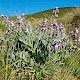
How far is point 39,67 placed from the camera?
407cm

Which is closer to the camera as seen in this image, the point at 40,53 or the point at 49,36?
the point at 40,53

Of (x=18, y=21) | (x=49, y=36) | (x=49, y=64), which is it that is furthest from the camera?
(x=18, y=21)

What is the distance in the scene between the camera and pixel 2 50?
4129mm

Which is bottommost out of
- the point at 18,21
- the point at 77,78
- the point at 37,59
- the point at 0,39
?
the point at 77,78

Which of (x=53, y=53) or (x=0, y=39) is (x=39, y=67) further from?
(x=0, y=39)

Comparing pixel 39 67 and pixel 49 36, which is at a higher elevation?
pixel 49 36

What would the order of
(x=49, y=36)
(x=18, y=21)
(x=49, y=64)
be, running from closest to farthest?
(x=49, y=64), (x=49, y=36), (x=18, y=21)

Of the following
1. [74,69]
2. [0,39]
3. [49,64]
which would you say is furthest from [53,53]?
[0,39]

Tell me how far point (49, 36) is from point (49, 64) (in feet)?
1.76

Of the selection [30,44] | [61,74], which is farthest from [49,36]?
[61,74]

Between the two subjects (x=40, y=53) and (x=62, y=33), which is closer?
(x=40, y=53)

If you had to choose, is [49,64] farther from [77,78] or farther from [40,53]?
[77,78]

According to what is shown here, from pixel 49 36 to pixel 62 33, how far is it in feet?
1.53

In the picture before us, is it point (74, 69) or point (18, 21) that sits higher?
point (18, 21)
